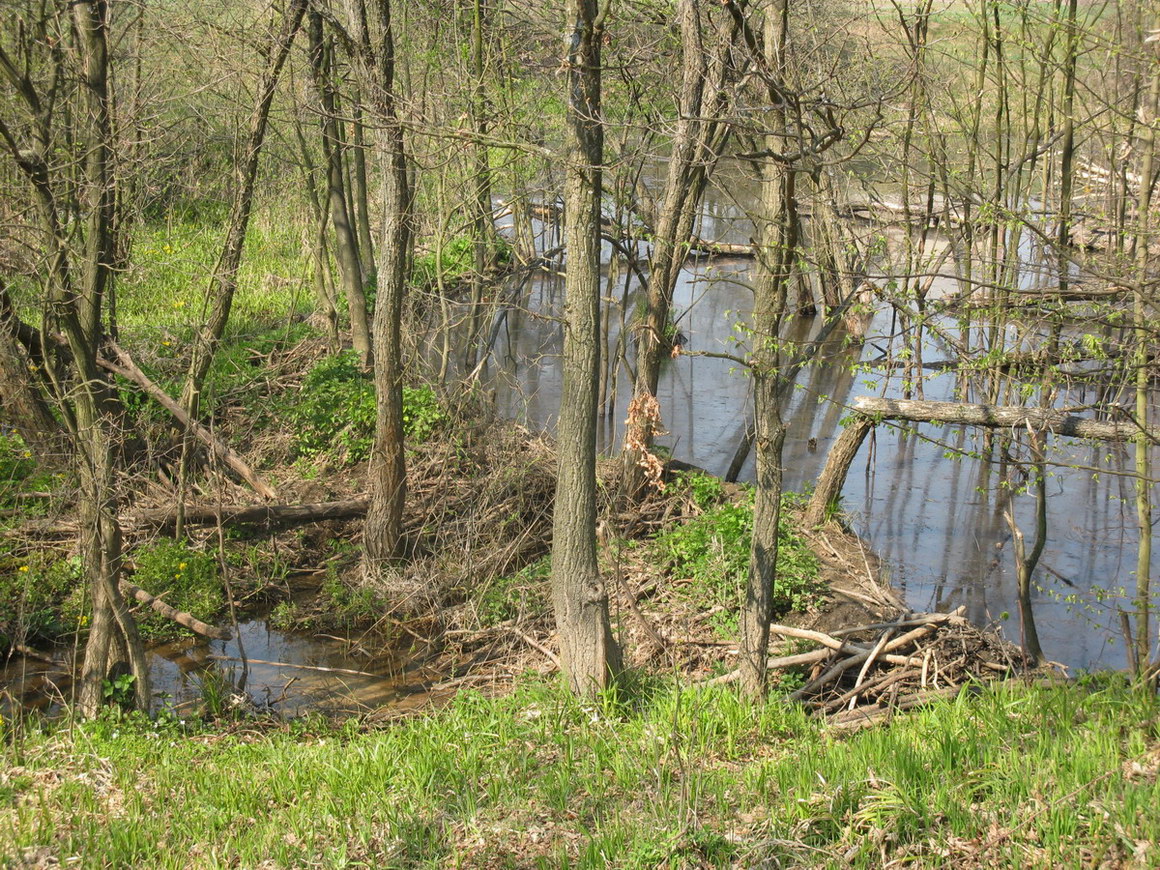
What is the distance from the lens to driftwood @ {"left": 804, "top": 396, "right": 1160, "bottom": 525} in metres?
6.92

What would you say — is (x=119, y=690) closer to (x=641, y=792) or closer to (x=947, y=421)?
(x=641, y=792)

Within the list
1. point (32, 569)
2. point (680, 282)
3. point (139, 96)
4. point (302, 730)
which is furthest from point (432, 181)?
point (680, 282)

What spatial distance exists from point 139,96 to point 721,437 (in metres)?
7.95

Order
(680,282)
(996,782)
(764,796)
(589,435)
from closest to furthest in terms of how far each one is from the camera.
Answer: (996,782) → (764,796) → (589,435) → (680,282)

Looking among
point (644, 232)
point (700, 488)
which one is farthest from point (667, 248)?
point (700, 488)

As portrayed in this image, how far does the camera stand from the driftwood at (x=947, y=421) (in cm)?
692

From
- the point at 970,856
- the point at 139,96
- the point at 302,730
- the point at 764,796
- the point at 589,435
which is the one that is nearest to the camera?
the point at 970,856

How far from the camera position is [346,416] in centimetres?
1235

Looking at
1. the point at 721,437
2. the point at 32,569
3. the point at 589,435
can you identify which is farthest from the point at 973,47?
the point at 32,569

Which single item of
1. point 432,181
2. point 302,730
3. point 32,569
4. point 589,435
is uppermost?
point 432,181

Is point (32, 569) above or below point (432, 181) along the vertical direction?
below

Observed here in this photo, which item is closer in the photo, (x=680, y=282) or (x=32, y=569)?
(x=32, y=569)

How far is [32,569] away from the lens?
9414 mm

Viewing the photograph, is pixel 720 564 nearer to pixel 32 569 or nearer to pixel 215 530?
pixel 215 530
